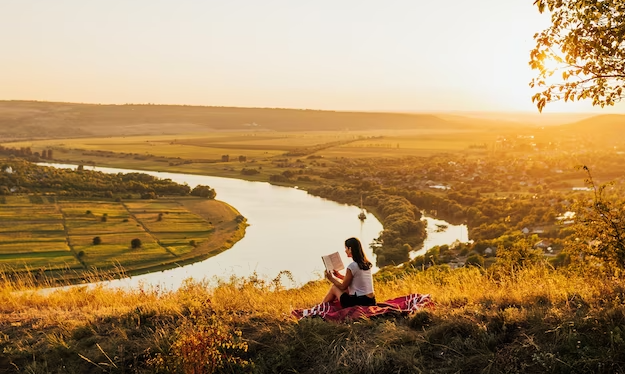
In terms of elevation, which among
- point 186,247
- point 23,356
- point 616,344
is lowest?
point 186,247

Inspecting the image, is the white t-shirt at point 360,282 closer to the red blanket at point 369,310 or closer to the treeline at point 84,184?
the red blanket at point 369,310

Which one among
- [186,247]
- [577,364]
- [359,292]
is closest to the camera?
[577,364]

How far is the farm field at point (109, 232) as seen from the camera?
42.9 metres

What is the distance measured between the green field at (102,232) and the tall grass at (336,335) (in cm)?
3108

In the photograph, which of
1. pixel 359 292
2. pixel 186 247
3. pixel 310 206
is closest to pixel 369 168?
pixel 310 206

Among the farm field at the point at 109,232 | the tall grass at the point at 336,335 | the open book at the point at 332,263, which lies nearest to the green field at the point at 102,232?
the farm field at the point at 109,232

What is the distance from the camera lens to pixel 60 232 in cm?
5122

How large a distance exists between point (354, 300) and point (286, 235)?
4743 centimetres

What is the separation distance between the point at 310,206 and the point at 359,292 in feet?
214

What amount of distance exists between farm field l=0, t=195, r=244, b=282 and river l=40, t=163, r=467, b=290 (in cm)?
251

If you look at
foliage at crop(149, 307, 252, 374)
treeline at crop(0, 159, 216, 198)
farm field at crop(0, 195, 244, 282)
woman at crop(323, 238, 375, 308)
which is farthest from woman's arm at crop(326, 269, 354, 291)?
treeline at crop(0, 159, 216, 198)

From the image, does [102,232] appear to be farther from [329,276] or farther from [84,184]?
[329,276]

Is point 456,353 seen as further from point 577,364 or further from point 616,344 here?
point 616,344

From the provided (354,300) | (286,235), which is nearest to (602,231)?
(354,300)
